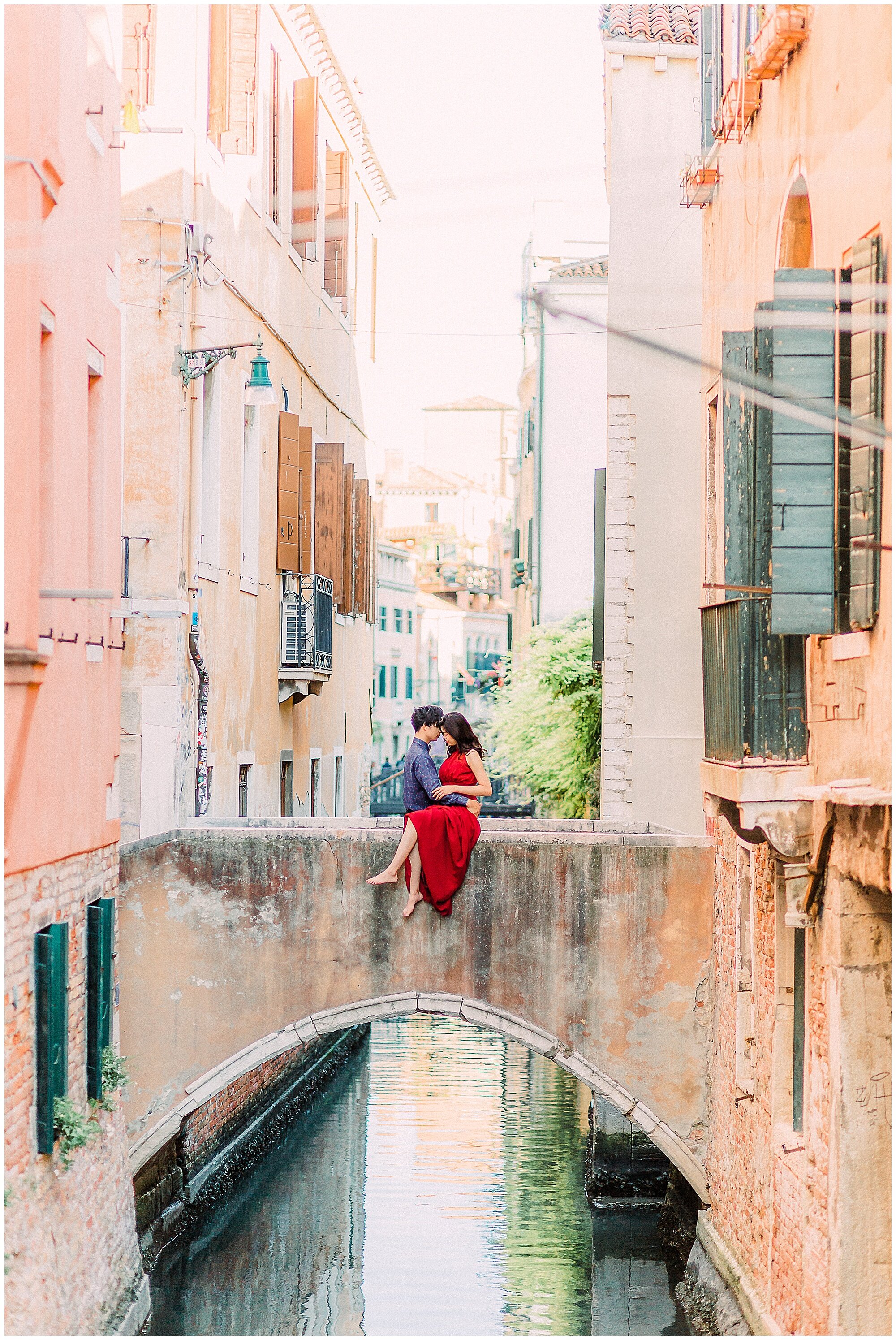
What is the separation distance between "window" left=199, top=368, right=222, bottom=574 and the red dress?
3900 millimetres

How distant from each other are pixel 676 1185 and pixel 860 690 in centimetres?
777

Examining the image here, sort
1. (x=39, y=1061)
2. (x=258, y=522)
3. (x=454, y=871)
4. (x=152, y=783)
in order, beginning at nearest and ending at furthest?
(x=39, y=1061) < (x=454, y=871) < (x=152, y=783) < (x=258, y=522)

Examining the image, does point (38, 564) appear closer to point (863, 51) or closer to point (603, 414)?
point (863, 51)

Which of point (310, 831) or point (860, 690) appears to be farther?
point (310, 831)

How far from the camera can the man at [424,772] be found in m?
11.3

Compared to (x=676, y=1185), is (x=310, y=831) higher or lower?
higher

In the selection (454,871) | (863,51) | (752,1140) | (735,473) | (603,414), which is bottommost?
(752,1140)

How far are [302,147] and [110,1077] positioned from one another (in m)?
11.7

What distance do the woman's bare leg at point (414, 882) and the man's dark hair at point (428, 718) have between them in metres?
0.80

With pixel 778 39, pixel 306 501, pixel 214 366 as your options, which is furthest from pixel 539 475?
pixel 778 39

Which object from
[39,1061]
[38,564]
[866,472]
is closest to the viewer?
[866,472]

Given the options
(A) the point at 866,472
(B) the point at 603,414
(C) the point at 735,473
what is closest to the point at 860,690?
(A) the point at 866,472

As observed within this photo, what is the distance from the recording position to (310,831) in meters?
11.6

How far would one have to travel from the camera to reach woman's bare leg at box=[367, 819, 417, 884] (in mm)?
11242
